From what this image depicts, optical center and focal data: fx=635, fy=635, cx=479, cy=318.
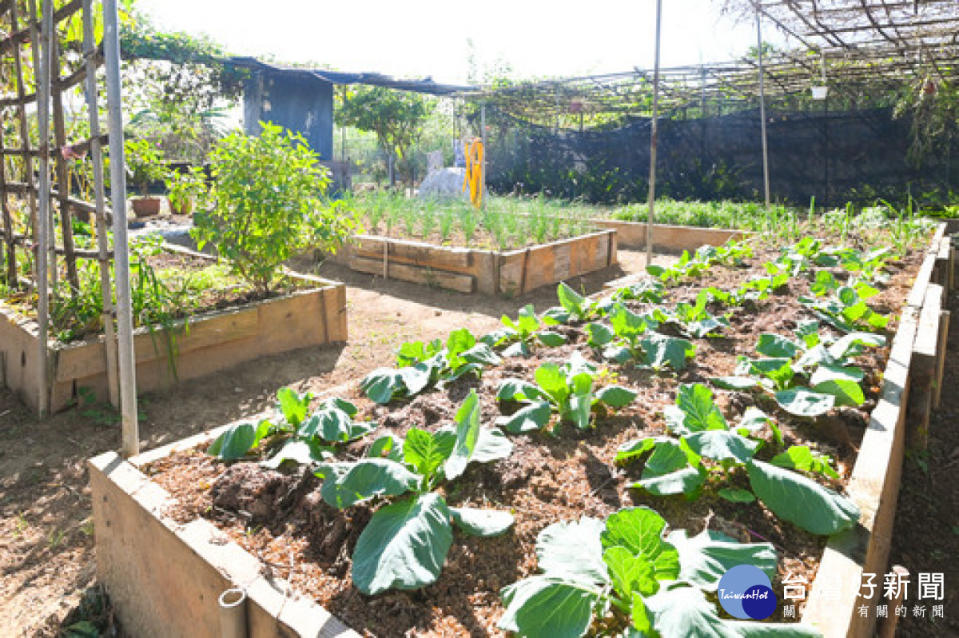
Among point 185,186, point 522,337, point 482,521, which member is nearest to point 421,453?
point 482,521

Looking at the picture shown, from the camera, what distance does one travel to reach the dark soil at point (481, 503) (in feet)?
4.23

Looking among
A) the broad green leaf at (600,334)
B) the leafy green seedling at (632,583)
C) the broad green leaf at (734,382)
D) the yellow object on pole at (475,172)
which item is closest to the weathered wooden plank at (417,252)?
the yellow object on pole at (475,172)

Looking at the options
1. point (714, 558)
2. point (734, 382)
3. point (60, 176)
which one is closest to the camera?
point (714, 558)

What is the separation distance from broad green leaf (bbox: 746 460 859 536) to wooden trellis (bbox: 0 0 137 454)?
184 centimetres

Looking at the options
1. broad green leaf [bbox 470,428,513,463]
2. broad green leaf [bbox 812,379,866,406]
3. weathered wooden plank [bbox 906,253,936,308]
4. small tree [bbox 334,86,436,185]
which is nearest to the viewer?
broad green leaf [bbox 470,428,513,463]

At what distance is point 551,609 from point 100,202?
2576mm

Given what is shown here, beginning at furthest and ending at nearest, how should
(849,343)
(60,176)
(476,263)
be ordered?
(476,263), (60,176), (849,343)

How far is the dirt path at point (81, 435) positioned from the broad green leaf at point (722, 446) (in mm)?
1851

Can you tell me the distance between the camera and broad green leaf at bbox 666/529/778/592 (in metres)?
1.18

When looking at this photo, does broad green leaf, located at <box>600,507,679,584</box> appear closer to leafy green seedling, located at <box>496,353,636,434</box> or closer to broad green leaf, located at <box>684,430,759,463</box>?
broad green leaf, located at <box>684,430,759,463</box>

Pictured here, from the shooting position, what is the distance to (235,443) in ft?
6.12

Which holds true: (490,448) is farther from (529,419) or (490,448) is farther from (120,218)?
(120,218)

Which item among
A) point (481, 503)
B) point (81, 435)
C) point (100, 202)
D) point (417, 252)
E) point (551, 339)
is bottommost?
point (81, 435)

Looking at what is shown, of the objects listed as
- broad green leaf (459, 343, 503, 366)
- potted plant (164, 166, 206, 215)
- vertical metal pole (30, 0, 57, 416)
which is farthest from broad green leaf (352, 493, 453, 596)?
potted plant (164, 166, 206, 215)
